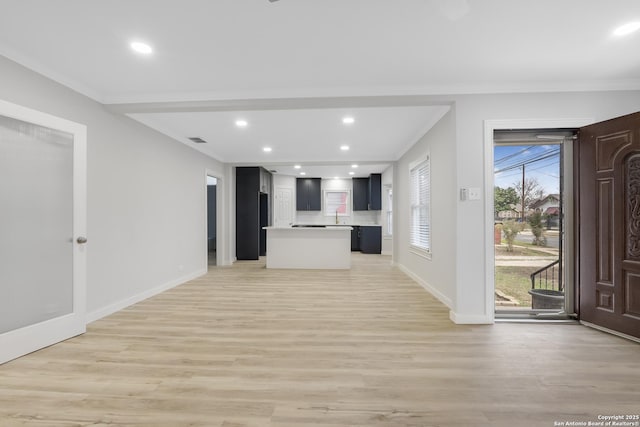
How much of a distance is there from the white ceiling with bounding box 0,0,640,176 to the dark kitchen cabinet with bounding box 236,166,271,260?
11.7 feet

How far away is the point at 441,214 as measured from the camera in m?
3.90

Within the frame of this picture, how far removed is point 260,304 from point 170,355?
1481 mm

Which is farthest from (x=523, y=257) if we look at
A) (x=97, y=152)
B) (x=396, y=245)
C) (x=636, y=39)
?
(x=97, y=152)

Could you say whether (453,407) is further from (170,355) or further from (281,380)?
(170,355)

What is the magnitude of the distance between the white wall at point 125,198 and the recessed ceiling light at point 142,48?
42.6 inches

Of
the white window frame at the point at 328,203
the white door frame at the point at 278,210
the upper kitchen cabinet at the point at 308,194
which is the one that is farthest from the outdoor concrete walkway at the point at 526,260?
the white door frame at the point at 278,210

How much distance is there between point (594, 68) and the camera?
272 cm

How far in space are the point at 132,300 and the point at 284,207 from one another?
6100 mm

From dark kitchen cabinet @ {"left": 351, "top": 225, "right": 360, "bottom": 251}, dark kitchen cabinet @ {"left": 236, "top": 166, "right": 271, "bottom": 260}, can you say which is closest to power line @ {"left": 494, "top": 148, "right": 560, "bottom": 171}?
dark kitchen cabinet @ {"left": 351, "top": 225, "right": 360, "bottom": 251}

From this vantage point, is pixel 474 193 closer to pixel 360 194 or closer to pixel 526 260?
pixel 526 260

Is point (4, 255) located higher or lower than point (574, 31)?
lower

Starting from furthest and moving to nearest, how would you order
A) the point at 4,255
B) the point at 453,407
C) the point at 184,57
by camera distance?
the point at 184,57 < the point at 4,255 < the point at 453,407

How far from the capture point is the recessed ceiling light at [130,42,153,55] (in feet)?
7.61

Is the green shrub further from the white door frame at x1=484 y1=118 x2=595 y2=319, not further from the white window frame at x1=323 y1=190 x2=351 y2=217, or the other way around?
the white window frame at x1=323 y1=190 x2=351 y2=217
